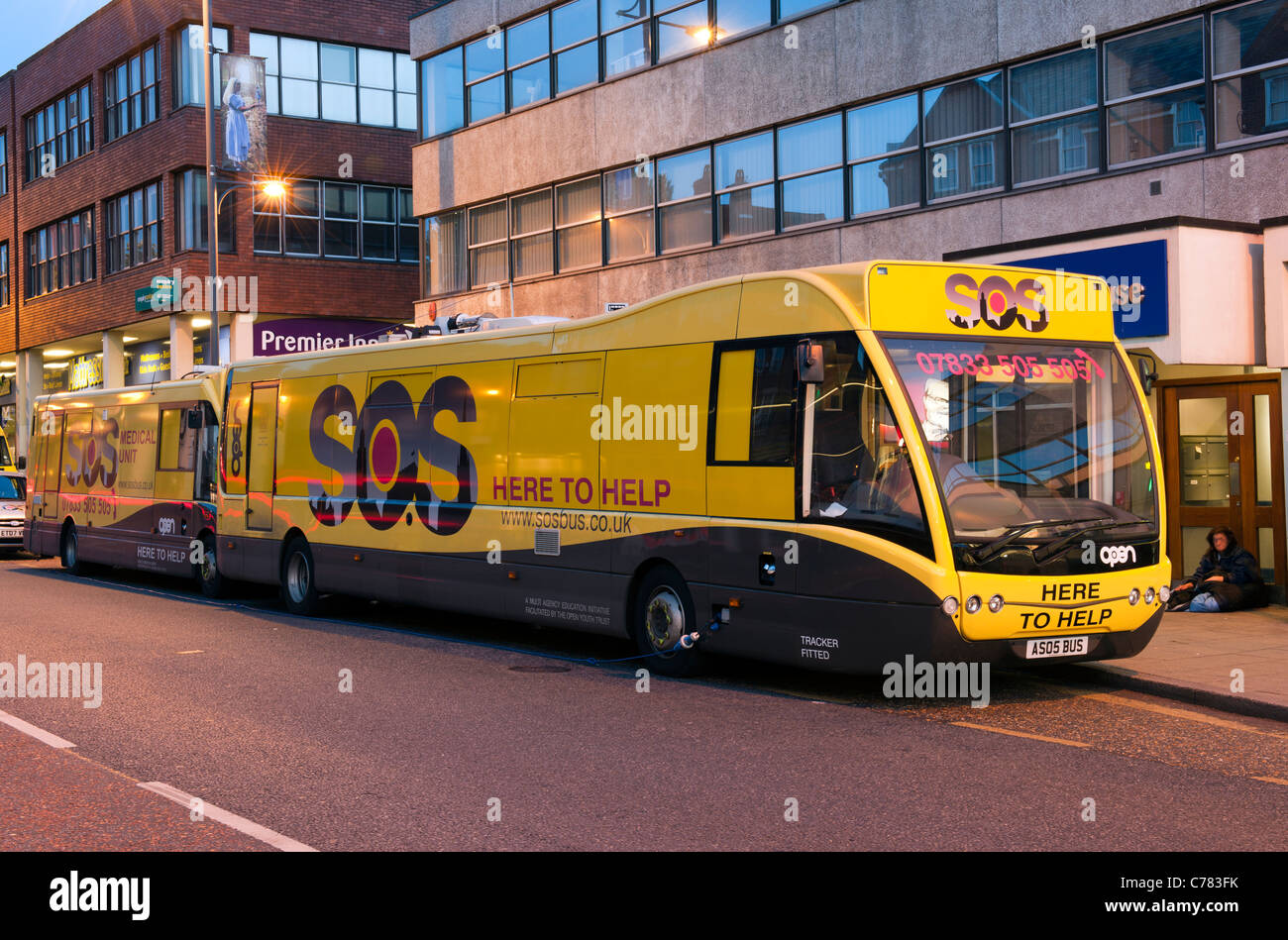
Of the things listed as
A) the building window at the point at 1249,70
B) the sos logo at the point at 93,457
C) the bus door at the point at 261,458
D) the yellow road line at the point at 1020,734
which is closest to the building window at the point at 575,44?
the bus door at the point at 261,458

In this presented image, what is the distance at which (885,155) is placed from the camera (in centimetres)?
1919

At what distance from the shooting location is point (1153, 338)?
14.2 metres

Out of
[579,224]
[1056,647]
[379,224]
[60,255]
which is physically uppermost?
[60,255]

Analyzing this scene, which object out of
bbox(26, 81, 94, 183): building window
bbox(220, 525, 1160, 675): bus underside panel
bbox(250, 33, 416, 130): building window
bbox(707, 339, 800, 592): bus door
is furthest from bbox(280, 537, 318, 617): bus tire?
bbox(26, 81, 94, 183): building window

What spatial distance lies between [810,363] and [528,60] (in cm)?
1738

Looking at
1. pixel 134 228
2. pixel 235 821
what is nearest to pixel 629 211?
pixel 235 821

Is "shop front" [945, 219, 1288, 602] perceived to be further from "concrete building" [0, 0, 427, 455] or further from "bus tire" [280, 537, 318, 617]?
"concrete building" [0, 0, 427, 455]

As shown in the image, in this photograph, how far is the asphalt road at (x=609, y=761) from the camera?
6.44 metres

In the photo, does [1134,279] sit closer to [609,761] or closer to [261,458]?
[609,761]

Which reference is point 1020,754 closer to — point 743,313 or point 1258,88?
point 743,313

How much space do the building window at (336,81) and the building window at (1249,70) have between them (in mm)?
25001

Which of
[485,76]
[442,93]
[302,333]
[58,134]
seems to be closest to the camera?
[485,76]

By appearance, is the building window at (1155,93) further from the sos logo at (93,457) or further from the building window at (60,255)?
the building window at (60,255)
